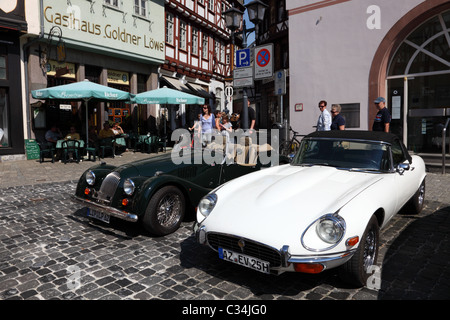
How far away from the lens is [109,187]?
14.9 ft

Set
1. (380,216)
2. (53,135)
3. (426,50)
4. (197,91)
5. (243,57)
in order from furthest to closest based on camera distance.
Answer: (197,91) → (53,135) → (426,50) → (243,57) → (380,216)

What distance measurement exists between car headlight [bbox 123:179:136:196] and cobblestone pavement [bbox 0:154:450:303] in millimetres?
626

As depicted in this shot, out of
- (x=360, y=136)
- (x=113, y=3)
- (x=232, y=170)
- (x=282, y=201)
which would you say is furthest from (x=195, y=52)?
(x=282, y=201)

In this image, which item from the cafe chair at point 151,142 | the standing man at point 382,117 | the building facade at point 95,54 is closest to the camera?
the standing man at point 382,117

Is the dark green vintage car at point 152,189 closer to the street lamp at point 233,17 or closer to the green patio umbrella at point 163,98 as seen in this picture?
the street lamp at point 233,17

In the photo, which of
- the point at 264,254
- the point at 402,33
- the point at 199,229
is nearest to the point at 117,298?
the point at 199,229

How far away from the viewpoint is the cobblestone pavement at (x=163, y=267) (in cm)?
301

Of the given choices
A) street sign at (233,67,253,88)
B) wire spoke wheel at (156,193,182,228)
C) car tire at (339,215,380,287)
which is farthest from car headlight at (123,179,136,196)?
street sign at (233,67,253,88)

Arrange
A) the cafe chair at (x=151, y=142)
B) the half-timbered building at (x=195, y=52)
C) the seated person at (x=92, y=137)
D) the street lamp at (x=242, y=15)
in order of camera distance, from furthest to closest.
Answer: the half-timbered building at (x=195, y=52) < the cafe chair at (x=151, y=142) < the seated person at (x=92, y=137) < the street lamp at (x=242, y=15)

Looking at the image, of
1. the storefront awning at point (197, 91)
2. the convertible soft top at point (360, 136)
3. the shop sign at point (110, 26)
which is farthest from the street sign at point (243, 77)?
the storefront awning at point (197, 91)

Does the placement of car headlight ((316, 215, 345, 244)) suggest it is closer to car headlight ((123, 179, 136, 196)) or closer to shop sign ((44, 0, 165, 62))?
car headlight ((123, 179, 136, 196))

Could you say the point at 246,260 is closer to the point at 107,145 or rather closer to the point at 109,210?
the point at 109,210

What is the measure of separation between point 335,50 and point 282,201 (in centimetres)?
988

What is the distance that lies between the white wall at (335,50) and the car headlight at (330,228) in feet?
30.3
